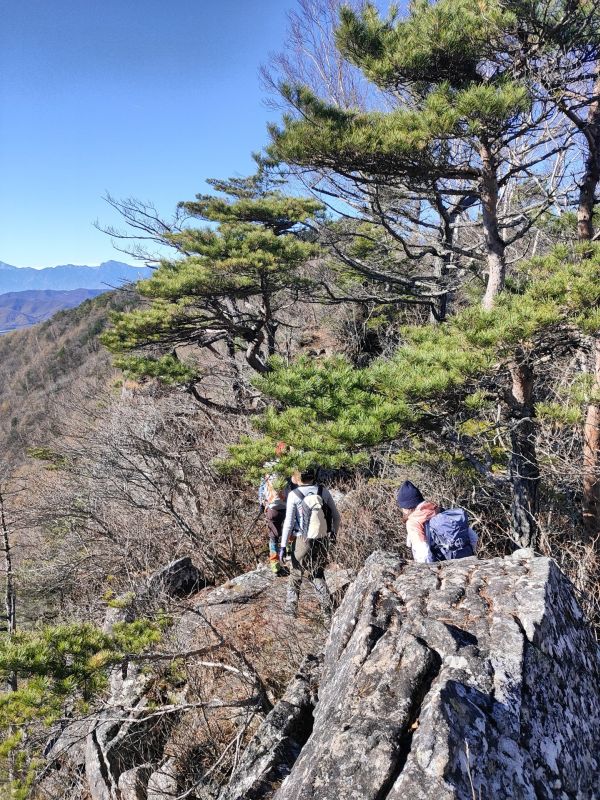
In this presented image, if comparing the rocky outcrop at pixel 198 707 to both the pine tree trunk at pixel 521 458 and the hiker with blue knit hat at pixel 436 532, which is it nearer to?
the hiker with blue knit hat at pixel 436 532

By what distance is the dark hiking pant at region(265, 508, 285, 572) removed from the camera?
579 cm

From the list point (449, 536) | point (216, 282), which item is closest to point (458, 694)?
point (449, 536)

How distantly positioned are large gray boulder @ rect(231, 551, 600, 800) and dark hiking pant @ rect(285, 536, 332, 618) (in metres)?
1.86

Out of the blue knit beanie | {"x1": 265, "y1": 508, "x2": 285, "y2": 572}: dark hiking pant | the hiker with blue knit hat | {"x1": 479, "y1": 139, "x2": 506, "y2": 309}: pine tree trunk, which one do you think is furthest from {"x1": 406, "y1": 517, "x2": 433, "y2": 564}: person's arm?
{"x1": 479, "y1": 139, "x2": 506, "y2": 309}: pine tree trunk

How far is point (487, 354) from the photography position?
13.6ft

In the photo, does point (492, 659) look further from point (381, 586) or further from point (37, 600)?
point (37, 600)

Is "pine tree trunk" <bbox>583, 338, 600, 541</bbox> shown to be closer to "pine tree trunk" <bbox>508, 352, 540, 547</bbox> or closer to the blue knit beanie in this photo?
"pine tree trunk" <bbox>508, 352, 540, 547</bbox>

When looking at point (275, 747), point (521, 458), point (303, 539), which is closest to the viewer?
point (275, 747)

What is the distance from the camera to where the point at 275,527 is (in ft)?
19.1

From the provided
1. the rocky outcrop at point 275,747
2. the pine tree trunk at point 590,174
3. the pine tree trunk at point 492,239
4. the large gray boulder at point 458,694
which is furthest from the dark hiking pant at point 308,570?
the pine tree trunk at point 590,174

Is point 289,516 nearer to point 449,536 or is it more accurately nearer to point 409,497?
point 409,497

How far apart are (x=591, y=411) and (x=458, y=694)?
4096mm

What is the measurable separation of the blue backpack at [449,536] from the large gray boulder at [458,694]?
0.65 m

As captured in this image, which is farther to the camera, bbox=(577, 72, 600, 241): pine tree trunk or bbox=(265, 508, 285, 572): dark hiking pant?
bbox=(265, 508, 285, 572): dark hiking pant
